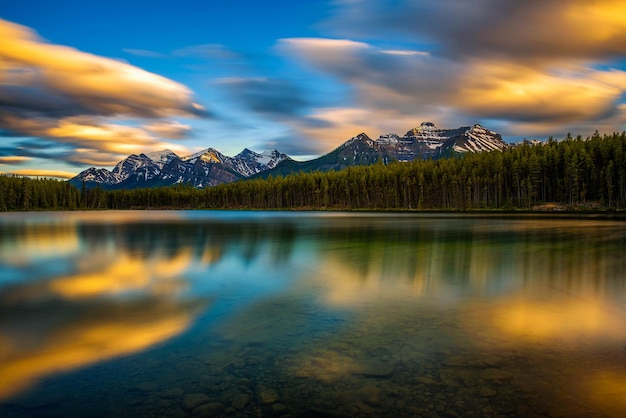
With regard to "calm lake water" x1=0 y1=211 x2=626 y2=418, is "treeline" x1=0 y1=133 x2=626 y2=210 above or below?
above

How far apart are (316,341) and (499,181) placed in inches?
5187

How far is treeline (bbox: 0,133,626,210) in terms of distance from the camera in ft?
359

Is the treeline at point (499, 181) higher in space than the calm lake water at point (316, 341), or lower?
higher

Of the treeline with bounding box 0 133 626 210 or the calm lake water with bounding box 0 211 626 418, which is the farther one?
the treeline with bounding box 0 133 626 210

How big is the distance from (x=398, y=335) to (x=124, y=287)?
13.6 m

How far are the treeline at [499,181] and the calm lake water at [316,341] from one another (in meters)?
105

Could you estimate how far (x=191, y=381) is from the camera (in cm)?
819

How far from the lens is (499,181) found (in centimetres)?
12738

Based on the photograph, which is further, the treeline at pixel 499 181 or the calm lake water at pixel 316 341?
the treeline at pixel 499 181

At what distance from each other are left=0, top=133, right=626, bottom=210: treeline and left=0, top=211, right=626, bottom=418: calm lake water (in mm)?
105011

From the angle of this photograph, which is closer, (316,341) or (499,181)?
(316,341)

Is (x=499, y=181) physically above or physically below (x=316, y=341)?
above

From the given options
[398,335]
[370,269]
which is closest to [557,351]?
[398,335]

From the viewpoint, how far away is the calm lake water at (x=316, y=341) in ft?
24.1
